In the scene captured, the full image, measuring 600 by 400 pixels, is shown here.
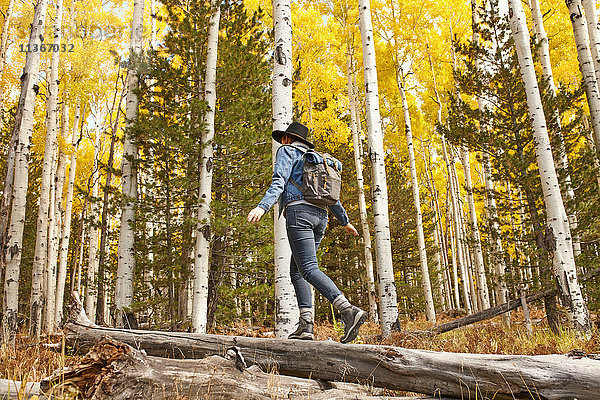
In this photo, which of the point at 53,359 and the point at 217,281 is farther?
the point at 217,281

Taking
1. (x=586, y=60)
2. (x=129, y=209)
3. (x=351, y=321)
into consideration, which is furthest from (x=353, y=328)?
(x=586, y=60)

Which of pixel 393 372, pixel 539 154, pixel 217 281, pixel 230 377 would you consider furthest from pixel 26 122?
pixel 539 154

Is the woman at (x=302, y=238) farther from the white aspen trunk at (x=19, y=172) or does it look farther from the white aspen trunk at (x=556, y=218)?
the white aspen trunk at (x=19, y=172)

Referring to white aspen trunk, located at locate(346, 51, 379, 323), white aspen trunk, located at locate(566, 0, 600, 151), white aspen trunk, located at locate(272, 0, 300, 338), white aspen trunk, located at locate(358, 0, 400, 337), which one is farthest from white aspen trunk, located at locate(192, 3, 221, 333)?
white aspen trunk, located at locate(566, 0, 600, 151)

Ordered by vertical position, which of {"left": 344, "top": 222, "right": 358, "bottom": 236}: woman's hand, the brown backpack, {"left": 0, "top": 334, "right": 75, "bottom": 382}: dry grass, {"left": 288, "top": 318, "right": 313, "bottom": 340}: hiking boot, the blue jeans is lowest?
{"left": 0, "top": 334, "right": 75, "bottom": 382}: dry grass

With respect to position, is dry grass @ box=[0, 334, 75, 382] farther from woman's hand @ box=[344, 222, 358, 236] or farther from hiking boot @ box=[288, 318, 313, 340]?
woman's hand @ box=[344, 222, 358, 236]

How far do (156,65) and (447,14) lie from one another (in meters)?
10.8

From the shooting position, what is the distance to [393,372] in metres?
2.82

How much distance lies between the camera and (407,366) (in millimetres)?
2791

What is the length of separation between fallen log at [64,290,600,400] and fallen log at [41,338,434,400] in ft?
0.52

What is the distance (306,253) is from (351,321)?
675mm

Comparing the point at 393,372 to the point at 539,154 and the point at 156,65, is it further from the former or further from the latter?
the point at 156,65

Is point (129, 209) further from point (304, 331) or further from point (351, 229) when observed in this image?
point (304, 331)

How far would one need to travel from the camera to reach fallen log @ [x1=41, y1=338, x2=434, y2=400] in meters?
2.38
